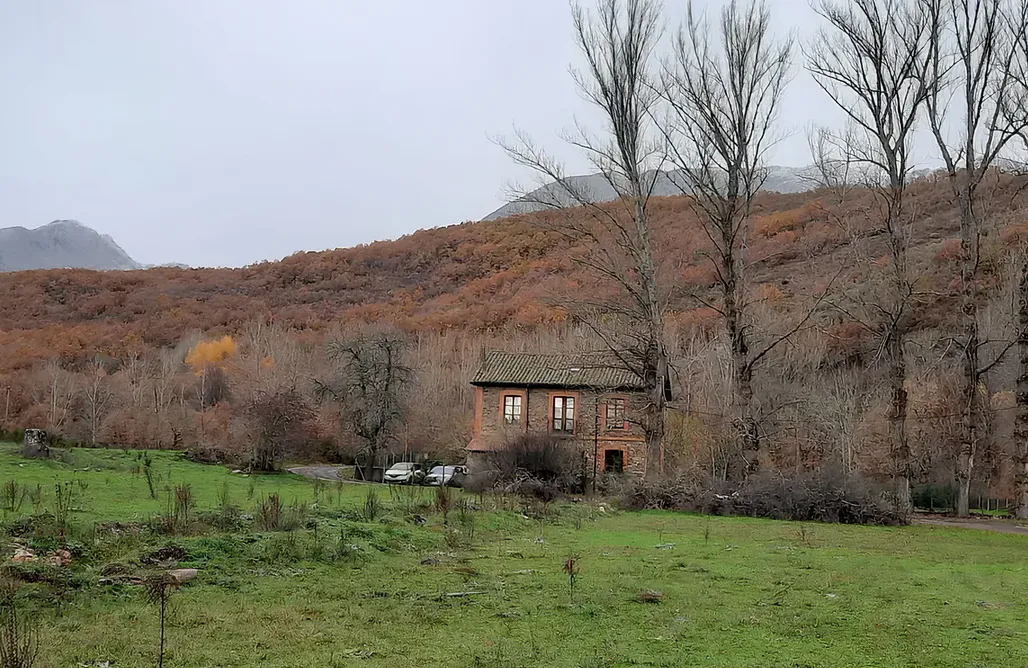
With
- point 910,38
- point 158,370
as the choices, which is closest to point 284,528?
point 910,38

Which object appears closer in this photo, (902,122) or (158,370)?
(902,122)

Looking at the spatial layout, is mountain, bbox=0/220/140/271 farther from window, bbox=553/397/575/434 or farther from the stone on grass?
the stone on grass

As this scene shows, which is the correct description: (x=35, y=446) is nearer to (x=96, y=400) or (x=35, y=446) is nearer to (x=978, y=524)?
(x=96, y=400)

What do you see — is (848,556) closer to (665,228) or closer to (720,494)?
(720,494)

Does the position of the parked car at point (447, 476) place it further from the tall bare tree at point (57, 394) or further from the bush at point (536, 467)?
the tall bare tree at point (57, 394)

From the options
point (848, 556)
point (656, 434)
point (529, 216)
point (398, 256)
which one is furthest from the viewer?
point (398, 256)

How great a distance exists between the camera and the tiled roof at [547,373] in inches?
1296

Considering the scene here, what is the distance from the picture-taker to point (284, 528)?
10781 millimetres

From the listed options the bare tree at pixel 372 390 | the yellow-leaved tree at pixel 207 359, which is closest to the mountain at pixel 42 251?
the yellow-leaved tree at pixel 207 359

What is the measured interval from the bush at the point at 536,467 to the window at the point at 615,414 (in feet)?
18.9

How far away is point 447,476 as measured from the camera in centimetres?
3388

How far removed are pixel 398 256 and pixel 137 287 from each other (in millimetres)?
27419

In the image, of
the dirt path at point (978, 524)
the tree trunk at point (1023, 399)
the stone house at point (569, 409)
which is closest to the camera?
the dirt path at point (978, 524)

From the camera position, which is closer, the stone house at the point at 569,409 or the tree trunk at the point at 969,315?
the tree trunk at the point at 969,315
